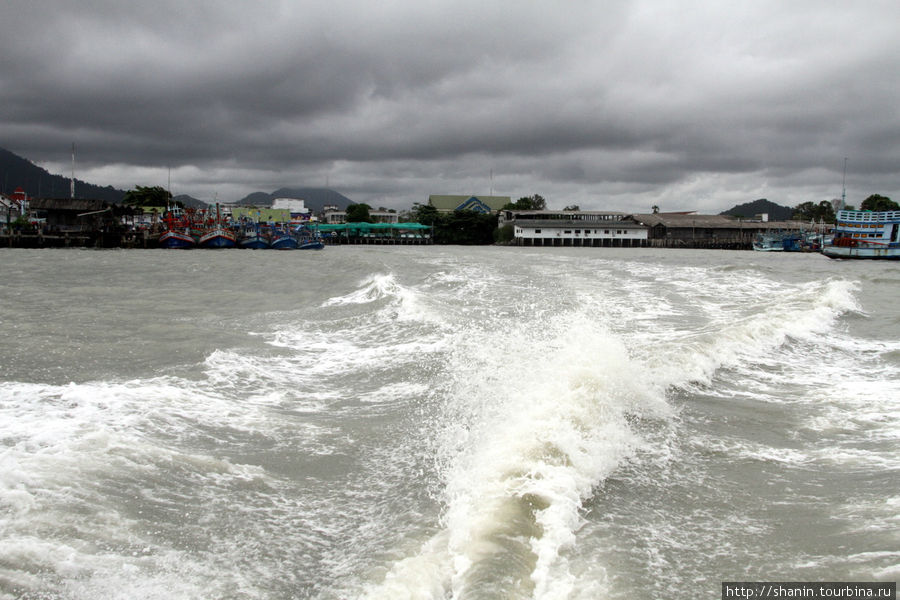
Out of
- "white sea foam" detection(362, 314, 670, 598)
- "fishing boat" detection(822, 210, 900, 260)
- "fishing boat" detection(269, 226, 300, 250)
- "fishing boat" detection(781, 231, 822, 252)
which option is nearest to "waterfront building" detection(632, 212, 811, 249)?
"fishing boat" detection(781, 231, 822, 252)

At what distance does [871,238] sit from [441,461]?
51731 millimetres

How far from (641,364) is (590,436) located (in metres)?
2.85

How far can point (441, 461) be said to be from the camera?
4543 millimetres

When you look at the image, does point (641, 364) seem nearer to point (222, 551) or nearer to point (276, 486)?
point (276, 486)

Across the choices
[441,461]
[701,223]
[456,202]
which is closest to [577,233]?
[701,223]

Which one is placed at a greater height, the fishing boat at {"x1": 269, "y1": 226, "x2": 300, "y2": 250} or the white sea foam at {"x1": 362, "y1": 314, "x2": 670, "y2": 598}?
the fishing boat at {"x1": 269, "y1": 226, "x2": 300, "y2": 250}

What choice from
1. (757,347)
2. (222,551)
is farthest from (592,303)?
(222,551)

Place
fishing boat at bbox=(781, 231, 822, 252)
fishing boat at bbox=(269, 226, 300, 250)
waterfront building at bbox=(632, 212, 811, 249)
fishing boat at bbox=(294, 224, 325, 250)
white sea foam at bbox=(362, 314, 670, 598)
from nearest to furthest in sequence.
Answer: white sea foam at bbox=(362, 314, 670, 598), fishing boat at bbox=(269, 226, 300, 250), fishing boat at bbox=(294, 224, 325, 250), fishing boat at bbox=(781, 231, 822, 252), waterfront building at bbox=(632, 212, 811, 249)

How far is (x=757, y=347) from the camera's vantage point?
29.3ft

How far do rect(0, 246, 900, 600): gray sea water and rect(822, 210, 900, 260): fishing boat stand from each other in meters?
41.9

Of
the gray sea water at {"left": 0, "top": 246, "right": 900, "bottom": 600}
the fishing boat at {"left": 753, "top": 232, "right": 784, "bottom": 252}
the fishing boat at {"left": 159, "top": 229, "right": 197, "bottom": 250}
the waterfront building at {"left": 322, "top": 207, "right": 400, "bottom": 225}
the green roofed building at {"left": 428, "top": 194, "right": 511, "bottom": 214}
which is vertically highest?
the green roofed building at {"left": 428, "top": 194, "right": 511, "bottom": 214}

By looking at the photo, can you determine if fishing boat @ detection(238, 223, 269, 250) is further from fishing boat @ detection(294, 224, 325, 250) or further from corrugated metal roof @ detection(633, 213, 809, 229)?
corrugated metal roof @ detection(633, 213, 809, 229)

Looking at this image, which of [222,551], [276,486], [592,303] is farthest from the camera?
[592,303]

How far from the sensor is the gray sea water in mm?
3025
